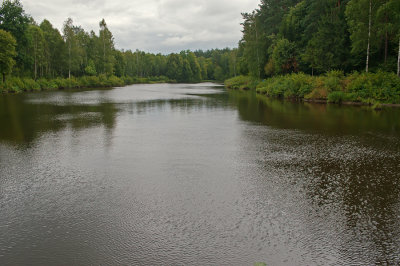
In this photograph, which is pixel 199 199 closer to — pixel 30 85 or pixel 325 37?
pixel 325 37

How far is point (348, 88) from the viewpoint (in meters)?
30.0

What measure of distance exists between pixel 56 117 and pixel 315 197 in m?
18.2

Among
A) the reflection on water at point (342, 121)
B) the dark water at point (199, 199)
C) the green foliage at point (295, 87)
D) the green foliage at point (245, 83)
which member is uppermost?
the green foliage at point (245, 83)

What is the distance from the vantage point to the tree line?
30.2 m

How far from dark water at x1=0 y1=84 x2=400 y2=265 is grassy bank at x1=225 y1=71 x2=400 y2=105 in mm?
14261

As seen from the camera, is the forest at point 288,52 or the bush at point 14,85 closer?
the forest at point 288,52

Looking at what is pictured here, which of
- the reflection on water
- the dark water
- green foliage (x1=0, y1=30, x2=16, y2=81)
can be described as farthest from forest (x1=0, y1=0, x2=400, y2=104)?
the dark water

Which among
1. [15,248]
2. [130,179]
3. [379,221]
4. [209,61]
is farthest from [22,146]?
[209,61]

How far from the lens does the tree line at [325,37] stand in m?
30.2

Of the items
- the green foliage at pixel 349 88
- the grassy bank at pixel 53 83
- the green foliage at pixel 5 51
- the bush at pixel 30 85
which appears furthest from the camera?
the bush at pixel 30 85

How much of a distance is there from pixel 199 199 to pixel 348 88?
26.7 m

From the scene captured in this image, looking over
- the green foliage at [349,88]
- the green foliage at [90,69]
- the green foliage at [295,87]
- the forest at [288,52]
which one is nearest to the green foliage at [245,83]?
the forest at [288,52]

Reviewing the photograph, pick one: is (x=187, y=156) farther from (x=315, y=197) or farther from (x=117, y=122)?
(x=117, y=122)

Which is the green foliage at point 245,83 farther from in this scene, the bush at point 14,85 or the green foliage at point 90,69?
the bush at point 14,85
